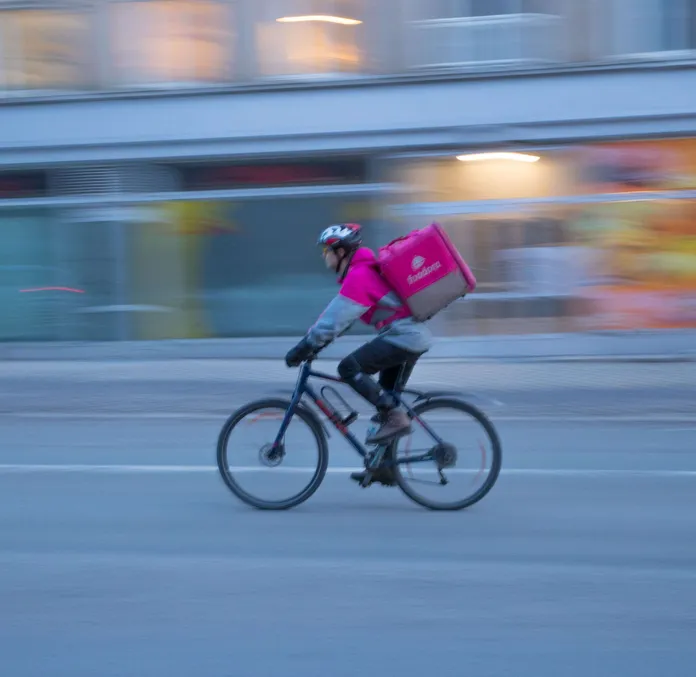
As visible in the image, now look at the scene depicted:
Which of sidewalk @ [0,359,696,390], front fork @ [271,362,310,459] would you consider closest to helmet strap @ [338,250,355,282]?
front fork @ [271,362,310,459]

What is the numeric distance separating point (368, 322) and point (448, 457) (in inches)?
36.0

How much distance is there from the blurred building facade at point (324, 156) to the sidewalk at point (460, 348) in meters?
0.17

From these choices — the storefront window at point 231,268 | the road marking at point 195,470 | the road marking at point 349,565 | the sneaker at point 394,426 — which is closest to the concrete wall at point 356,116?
the storefront window at point 231,268

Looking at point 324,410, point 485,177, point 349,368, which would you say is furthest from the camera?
point 485,177

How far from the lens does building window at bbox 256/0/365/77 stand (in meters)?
15.1

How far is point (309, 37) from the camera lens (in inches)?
599

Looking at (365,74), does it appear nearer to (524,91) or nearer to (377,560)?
(524,91)

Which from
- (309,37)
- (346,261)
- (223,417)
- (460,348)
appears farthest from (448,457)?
(309,37)

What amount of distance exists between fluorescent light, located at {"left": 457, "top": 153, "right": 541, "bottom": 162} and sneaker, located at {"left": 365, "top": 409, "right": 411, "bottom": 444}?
8.89 metres

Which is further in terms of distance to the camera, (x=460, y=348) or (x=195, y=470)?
(x=460, y=348)

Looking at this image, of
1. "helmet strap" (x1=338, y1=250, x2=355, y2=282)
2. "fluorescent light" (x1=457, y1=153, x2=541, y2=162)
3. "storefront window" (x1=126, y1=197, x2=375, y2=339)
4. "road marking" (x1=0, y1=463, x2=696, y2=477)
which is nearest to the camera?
"helmet strap" (x1=338, y1=250, x2=355, y2=282)

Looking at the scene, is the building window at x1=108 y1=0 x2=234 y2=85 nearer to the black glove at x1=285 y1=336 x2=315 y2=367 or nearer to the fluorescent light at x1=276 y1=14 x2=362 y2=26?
the fluorescent light at x1=276 y1=14 x2=362 y2=26

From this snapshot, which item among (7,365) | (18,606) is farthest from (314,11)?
(18,606)

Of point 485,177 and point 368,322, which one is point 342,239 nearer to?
point 368,322
